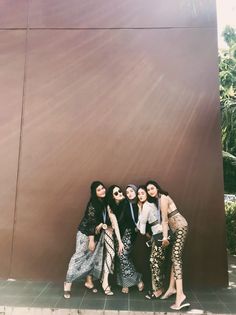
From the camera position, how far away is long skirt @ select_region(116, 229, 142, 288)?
4588 millimetres

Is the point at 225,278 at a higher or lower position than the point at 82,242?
lower

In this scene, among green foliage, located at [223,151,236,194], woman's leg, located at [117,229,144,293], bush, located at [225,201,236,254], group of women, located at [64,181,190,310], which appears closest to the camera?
group of women, located at [64,181,190,310]

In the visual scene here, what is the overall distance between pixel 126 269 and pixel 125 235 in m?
0.53

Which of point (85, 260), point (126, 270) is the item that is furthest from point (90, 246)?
point (126, 270)

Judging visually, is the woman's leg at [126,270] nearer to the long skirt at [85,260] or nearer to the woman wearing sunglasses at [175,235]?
the long skirt at [85,260]

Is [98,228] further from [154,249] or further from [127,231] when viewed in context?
[154,249]

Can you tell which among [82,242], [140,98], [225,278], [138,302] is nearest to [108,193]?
[82,242]

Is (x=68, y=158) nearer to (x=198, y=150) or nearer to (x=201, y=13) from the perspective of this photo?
(x=198, y=150)

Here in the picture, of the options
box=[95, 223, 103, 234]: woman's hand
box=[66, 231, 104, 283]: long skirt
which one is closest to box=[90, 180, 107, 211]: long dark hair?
box=[95, 223, 103, 234]: woman's hand

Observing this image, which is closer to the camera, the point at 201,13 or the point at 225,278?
the point at 225,278

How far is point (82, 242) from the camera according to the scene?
4.66 meters

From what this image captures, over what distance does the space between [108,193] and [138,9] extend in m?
3.90

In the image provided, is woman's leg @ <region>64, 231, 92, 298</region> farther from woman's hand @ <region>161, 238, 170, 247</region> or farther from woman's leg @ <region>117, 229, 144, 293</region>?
woman's hand @ <region>161, 238, 170, 247</region>

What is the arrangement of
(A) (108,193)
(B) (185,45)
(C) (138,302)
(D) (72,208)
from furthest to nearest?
(B) (185,45) → (D) (72,208) → (A) (108,193) → (C) (138,302)
